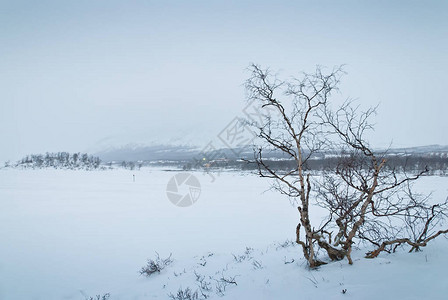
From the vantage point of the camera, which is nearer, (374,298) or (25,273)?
(374,298)

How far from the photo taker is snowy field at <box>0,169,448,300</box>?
402 cm

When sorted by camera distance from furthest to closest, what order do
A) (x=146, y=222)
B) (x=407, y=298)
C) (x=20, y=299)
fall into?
(x=146, y=222)
(x=20, y=299)
(x=407, y=298)

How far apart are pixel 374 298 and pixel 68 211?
63.4 ft

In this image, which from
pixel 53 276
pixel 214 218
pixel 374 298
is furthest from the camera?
pixel 214 218

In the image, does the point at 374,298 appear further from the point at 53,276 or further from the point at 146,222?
the point at 146,222

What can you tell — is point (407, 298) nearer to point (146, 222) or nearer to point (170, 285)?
point (170, 285)

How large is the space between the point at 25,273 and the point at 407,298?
9.91 m

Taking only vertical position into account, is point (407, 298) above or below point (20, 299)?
above

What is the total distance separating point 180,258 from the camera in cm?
923

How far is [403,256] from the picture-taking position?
4.48m

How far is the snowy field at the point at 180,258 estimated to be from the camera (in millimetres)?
4023

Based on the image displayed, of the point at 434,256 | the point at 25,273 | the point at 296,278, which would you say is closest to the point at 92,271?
the point at 25,273

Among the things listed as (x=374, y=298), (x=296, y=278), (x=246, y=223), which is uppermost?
(x=374, y=298)

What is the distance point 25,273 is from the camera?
25.1ft
